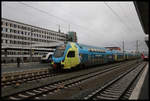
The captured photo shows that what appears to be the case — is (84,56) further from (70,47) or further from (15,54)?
(15,54)

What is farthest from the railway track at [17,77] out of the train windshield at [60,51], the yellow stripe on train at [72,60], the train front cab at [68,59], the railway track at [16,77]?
the train windshield at [60,51]

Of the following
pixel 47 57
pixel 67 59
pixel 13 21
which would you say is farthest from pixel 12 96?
pixel 13 21

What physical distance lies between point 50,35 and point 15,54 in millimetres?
30456

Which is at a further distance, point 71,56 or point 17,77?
point 71,56

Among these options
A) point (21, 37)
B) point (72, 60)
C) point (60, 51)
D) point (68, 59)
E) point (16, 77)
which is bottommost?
point (16, 77)

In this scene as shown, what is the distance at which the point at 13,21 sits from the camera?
67.4 meters

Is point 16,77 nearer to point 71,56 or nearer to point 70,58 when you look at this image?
point 70,58

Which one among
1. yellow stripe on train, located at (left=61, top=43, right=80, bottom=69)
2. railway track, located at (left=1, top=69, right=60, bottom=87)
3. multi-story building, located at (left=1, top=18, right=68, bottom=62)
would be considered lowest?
railway track, located at (left=1, top=69, right=60, bottom=87)

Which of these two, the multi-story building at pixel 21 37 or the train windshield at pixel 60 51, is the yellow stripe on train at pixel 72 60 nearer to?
the train windshield at pixel 60 51

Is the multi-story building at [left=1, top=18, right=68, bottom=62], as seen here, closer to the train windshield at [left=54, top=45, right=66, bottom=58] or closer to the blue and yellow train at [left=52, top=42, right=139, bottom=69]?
the blue and yellow train at [left=52, top=42, right=139, bottom=69]

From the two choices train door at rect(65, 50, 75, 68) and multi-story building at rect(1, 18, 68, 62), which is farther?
multi-story building at rect(1, 18, 68, 62)

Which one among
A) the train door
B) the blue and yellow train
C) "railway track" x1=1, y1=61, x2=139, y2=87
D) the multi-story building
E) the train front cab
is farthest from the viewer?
the multi-story building

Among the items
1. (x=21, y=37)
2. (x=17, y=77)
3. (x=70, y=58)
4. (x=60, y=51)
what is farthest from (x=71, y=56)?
(x=21, y=37)

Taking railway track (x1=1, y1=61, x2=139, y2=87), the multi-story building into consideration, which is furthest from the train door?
the multi-story building
